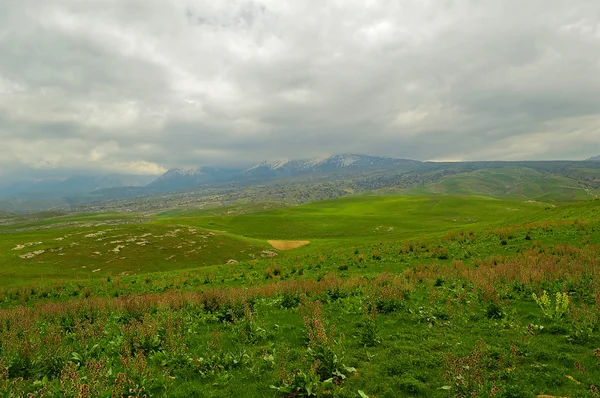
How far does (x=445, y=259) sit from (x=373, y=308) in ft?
63.8

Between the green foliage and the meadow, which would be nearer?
the meadow

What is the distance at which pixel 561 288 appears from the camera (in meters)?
16.1

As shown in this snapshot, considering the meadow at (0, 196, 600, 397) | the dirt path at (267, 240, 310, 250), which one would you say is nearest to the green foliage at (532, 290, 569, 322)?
the meadow at (0, 196, 600, 397)

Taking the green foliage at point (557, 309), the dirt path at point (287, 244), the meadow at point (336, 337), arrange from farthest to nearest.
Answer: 1. the dirt path at point (287, 244)
2. the green foliage at point (557, 309)
3. the meadow at point (336, 337)

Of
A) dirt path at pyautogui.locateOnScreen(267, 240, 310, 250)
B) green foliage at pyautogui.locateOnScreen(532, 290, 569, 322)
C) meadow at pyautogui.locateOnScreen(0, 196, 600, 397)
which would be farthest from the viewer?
dirt path at pyautogui.locateOnScreen(267, 240, 310, 250)

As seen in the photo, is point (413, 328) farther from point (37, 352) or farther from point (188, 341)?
point (37, 352)

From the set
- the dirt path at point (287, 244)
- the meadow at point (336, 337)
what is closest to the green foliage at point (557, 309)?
the meadow at point (336, 337)

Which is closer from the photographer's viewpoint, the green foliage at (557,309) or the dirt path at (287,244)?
the green foliage at (557,309)

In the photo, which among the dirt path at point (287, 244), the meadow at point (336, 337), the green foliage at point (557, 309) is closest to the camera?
the meadow at point (336, 337)

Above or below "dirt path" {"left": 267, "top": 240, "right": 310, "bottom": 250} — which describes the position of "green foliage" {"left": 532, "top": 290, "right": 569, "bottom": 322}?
above

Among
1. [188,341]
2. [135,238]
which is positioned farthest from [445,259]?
[135,238]

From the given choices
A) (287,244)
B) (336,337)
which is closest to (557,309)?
(336,337)

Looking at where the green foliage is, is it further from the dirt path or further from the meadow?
the dirt path

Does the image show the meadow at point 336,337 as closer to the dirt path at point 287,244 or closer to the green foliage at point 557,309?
the green foliage at point 557,309
